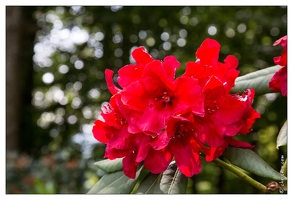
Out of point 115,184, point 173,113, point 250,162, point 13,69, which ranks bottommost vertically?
point 13,69

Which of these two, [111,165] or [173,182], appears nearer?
[173,182]

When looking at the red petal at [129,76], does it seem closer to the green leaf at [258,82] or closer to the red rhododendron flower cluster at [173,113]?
the red rhododendron flower cluster at [173,113]

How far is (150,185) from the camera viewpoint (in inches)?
37.3

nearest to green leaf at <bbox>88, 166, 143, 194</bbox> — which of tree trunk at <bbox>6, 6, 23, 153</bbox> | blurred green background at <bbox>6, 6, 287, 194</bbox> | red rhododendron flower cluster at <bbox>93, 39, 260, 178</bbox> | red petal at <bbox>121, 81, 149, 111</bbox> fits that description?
red rhododendron flower cluster at <bbox>93, 39, 260, 178</bbox>

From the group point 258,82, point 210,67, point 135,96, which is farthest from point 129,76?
point 258,82

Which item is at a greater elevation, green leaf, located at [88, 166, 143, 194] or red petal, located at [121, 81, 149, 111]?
red petal, located at [121, 81, 149, 111]

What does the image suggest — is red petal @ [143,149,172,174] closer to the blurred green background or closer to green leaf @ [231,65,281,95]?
green leaf @ [231,65,281,95]

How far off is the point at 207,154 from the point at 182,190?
12 cm

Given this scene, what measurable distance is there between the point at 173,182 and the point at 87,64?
4.74 meters

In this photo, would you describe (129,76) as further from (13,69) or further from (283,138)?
(13,69)

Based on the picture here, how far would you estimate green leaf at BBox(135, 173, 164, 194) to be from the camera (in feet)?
3.06

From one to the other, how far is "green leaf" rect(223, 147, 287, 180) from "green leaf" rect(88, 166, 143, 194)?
23 cm

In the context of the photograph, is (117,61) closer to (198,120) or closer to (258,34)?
(258,34)

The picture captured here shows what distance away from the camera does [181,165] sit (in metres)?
0.87
